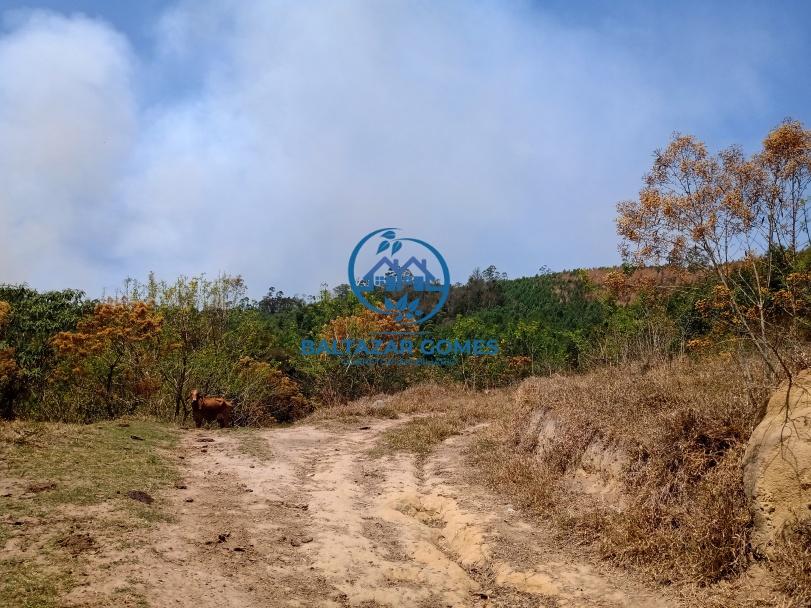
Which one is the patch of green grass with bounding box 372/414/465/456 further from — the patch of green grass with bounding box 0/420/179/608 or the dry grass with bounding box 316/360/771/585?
the patch of green grass with bounding box 0/420/179/608


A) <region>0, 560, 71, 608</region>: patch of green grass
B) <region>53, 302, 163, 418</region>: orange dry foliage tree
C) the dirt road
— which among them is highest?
<region>53, 302, 163, 418</region>: orange dry foliage tree

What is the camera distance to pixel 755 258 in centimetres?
700

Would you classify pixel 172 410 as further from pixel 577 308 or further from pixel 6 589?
pixel 577 308

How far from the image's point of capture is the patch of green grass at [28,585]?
3531 mm

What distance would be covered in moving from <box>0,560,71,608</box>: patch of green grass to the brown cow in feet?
24.8

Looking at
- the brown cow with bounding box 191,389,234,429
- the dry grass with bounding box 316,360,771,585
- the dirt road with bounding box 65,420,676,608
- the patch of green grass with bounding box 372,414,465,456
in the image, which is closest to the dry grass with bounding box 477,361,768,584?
the dry grass with bounding box 316,360,771,585

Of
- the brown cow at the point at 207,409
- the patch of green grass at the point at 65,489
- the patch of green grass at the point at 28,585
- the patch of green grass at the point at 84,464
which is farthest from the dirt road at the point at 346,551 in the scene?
the brown cow at the point at 207,409

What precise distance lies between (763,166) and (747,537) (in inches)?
177

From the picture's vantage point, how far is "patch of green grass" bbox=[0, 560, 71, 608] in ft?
11.6

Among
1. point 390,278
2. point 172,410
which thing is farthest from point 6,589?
point 390,278

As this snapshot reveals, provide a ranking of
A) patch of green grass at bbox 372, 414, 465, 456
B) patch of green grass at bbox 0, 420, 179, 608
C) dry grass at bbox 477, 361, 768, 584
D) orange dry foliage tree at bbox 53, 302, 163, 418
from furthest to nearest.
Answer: orange dry foliage tree at bbox 53, 302, 163, 418 < patch of green grass at bbox 372, 414, 465, 456 < dry grass at bbox 477, 361, 768, 584 < patch of green grass at bbox 0, 420, 179, 608

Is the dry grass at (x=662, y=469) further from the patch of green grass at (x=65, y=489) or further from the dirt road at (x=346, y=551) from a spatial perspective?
the patch of green grass at (x=65, y=489)

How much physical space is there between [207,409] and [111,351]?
3995 millimetres

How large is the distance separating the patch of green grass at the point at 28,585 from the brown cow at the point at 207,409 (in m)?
7.55
